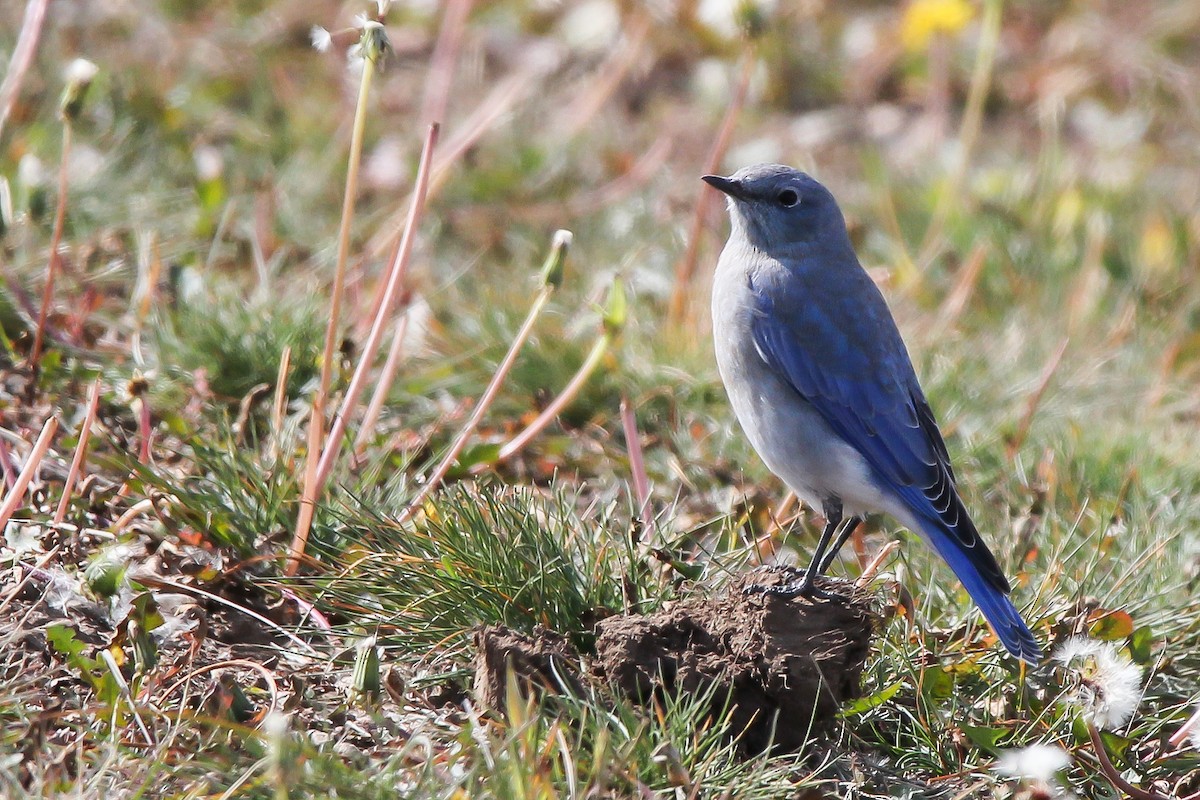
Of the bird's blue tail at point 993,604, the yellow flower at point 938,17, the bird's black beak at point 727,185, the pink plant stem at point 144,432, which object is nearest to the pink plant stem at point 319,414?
the pink plant stem at point 144,432

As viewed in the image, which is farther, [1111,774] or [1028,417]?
[1028,417]

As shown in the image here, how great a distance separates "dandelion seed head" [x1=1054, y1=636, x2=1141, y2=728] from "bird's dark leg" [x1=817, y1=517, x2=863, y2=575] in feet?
2.10

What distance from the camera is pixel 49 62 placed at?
6.16 metres

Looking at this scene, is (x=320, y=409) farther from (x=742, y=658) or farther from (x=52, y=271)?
(x=742, y=658)

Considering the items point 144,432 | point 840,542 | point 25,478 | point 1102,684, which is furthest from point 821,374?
point 25,478

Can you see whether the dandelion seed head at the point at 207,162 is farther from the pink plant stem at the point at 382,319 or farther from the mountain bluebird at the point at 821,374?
the mountain bluebird at the point at 821,374

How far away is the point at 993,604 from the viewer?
3.40 metres

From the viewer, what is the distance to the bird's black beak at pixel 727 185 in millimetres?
4184

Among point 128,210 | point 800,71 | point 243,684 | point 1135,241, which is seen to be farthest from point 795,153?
point 243,684

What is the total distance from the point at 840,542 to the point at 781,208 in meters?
1.10

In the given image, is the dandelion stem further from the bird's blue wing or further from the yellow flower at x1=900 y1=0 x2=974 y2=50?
A: the yellow flower at x1=900 y1=0 x2=974 y2=50

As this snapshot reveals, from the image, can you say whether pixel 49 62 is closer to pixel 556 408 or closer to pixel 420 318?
pixel 420 318

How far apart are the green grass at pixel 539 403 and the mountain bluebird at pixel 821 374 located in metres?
0.23

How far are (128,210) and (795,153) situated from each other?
143 inches
